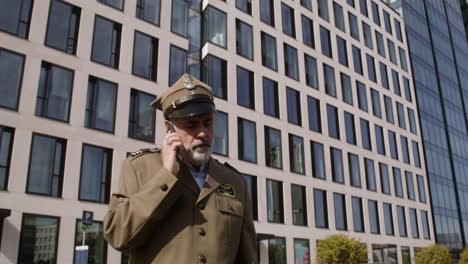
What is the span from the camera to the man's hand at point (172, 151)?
2.29 meters

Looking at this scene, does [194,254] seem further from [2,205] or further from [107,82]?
[107,82]

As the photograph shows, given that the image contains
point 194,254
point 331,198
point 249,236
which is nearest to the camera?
point 194,254

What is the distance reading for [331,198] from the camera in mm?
31172

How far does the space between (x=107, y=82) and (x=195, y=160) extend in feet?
66.2

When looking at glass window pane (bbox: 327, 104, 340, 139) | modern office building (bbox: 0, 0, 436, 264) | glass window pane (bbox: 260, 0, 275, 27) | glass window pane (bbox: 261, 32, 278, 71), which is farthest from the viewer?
glass window pane (bbox: 327, 104, 340, 139)

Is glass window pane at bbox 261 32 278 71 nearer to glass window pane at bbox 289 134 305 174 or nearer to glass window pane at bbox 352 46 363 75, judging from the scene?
glass window pane at bbox 289 134 305 174

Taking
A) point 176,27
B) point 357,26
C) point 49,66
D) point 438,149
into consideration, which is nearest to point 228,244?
point 49,66

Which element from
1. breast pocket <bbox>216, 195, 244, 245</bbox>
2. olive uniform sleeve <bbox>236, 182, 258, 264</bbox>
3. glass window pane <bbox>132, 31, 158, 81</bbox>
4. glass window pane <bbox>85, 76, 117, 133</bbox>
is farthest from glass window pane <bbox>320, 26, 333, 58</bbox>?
breast pocket <bbox>216, 195, 244, 245</bbox>

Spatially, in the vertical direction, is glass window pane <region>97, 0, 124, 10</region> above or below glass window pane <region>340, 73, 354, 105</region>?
below

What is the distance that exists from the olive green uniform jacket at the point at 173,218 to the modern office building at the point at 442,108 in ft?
150

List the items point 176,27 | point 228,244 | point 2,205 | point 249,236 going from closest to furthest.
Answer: point 228,244 → point 249,236 → point 2,205 → point 176,27

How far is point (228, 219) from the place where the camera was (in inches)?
100

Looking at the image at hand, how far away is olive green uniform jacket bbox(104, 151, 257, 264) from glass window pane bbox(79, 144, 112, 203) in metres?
17.8

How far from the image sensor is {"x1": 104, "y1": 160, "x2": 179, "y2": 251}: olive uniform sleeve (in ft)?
7.23
